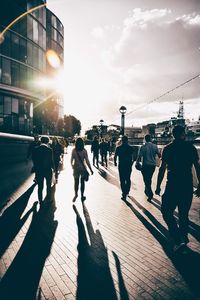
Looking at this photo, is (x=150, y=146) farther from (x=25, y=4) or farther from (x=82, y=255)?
(x=25, y=4)

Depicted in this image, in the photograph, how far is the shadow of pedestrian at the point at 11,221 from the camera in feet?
14.6

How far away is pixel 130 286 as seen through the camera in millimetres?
3041

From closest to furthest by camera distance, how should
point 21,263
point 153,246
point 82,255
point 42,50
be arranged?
point 21,263, point 82,255, point 153,246, point 42,50

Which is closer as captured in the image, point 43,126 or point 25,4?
point 25,4

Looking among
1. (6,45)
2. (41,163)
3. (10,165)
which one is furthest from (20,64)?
(41,163)

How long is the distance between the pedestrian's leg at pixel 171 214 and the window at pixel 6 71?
2873 cm

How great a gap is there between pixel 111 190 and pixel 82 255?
17.6ft

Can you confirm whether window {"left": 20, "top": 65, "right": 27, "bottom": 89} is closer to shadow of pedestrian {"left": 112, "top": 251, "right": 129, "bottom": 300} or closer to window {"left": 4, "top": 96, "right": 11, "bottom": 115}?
window {"left": 4, "top": 96, "right": 11, "bottom": 115}

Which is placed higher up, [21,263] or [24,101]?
[24,101]

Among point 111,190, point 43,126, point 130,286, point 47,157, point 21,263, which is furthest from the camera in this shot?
point 43,126

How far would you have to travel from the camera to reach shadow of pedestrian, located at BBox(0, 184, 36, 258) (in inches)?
175

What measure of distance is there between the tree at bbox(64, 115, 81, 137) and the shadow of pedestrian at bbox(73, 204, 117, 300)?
83114 millimetres

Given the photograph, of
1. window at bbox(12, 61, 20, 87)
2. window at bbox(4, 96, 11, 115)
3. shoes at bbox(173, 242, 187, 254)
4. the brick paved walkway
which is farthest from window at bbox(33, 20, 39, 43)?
shoes at bbox(173, 242, 187, 254)

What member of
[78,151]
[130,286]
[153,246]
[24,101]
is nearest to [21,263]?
[130,286]
